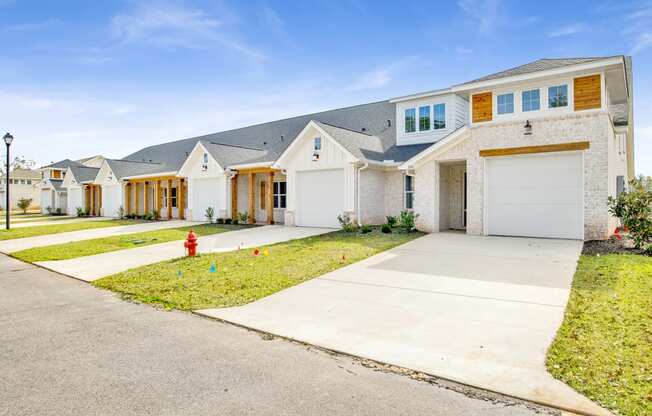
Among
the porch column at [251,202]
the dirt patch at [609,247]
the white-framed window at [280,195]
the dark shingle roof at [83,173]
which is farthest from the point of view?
the dark shingle roof at [83,173]

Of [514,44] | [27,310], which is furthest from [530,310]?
[514,44]

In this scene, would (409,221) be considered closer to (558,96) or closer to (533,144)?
(533,144)

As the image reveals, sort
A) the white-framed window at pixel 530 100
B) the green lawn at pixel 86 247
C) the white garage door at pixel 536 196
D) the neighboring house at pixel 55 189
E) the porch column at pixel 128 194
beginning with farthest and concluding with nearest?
the neighboring house at pixel 55 189 → the porch column at pixel 128 194 → the white-framed window at pixel 530 100 → the white garage door at pixel 536 196 → the green lawn at pixel 86 247

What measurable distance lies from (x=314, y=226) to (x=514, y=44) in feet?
37.0

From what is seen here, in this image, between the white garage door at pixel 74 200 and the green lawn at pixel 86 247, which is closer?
the green lawn at pixel 86 247

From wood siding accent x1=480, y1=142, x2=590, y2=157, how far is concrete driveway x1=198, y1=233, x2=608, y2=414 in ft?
13.6

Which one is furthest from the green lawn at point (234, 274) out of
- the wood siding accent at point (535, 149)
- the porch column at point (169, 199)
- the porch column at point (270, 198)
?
the porch column at point (169, 199)

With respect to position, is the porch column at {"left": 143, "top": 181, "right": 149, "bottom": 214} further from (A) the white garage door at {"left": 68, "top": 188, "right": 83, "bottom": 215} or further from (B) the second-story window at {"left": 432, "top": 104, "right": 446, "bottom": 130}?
(B) the second-story window at {"left": 432, "top": 104, "right": 446, "bottom": 130}

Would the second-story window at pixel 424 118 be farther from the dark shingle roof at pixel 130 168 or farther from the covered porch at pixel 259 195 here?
the dark shingle roof at pixel 130 168

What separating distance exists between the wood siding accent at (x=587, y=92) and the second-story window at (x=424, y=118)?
664cm

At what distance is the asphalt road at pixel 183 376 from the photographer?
3.13m

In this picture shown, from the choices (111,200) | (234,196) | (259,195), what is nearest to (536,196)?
(259,195)

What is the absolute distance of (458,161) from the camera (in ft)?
47.6

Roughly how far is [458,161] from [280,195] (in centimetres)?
1054
